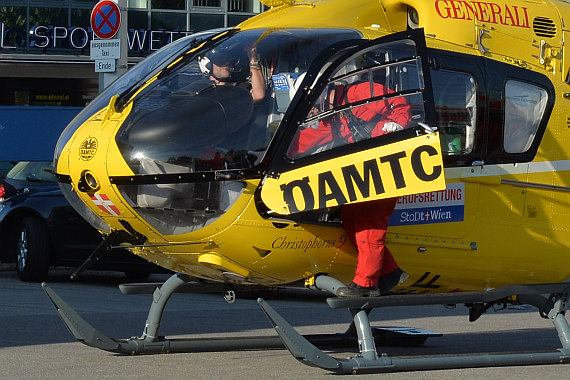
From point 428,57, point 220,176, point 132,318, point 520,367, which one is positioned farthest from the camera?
point 132,318

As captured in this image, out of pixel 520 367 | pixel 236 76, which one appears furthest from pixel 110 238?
pixel 520 367

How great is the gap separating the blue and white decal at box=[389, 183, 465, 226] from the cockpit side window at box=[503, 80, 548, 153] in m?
0.55

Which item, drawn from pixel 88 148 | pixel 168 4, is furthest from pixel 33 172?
pixel 168 4

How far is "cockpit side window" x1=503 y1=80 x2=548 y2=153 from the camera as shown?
27.8 feet

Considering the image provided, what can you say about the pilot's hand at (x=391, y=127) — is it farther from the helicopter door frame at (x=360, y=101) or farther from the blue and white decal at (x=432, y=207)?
the blue and white decal at (x=432, y=207)

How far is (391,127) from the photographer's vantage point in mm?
7391

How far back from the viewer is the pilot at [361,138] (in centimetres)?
743

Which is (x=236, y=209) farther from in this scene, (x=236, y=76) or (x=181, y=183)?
(x=236, y=76)

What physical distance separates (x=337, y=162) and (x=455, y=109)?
1.20 m

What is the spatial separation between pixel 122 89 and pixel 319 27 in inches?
55.4

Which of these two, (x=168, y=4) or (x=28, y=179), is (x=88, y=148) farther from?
(x=168, y=4)

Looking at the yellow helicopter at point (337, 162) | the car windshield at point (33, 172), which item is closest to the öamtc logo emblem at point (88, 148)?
the yellow helicopter at point (337, 162)

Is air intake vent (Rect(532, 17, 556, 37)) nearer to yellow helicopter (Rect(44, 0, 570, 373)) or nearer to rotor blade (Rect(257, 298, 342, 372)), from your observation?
yellow helicopter (Rect(44, 0, 570, 373))

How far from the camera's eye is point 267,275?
7.89 metres
